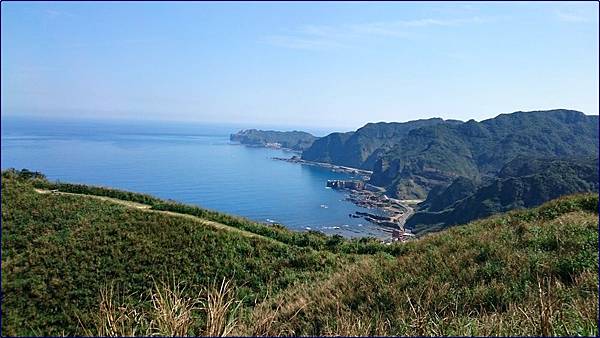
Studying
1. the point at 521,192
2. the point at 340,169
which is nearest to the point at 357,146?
the point at 340,169

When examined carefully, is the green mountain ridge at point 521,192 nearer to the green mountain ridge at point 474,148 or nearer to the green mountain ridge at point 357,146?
Result: the green mountain ridge at point 474,148

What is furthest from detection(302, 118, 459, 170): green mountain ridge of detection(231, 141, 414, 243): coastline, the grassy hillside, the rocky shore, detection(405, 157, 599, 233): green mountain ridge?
the grassy hillside

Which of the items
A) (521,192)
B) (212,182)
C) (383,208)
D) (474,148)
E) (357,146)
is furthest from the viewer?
(357,146)

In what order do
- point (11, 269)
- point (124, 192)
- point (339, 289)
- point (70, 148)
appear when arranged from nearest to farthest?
point (339, 289) → point (11, 269) → point (124, 192) → point (70, 148)

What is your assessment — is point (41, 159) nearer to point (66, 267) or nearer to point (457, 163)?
point (66, 267)

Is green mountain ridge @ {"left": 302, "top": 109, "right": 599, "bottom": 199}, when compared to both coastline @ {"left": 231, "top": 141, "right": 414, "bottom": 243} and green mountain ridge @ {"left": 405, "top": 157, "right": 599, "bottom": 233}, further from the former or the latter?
green mountain ridge @ {"left": 405, "top": 157, "right": 599, "bottom": 233}

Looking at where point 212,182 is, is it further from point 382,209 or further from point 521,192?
point 521,192

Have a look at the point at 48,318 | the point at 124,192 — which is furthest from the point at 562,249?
the point at 124,192

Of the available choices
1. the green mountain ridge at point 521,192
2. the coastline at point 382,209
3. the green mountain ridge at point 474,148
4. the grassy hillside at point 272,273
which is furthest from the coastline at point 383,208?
the grassy hillside at point 272,273
